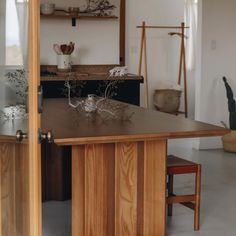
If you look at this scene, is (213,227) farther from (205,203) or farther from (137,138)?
(137,138)

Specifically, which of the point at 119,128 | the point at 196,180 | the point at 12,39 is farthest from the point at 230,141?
the point at 12,39

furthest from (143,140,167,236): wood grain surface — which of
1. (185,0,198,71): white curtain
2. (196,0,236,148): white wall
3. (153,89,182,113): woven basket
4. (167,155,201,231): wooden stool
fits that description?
(185,0,198,71): white curtain

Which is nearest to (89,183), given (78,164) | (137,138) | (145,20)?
(78,164)

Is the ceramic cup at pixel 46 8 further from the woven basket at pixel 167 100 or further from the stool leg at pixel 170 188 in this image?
the stool leg at pixel 170 188

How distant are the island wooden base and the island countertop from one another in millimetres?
112

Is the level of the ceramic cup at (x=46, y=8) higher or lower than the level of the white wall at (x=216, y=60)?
higher

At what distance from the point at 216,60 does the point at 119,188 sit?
3.52 metres

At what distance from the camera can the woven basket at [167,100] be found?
8.09m

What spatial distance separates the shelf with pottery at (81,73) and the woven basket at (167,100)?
5.20 feet

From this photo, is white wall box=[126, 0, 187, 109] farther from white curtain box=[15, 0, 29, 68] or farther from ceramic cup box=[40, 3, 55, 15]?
white curtain box=[15, 0, 29, 68]

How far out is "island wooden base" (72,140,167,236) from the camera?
10.0 ft

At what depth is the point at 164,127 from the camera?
10.5 feet

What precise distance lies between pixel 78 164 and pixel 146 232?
63cm

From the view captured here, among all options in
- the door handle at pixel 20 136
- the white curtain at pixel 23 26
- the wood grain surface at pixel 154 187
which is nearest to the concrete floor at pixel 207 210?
the wood grain surface at pixel 154 187
